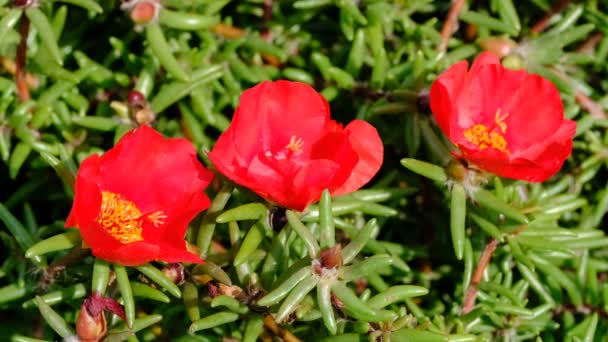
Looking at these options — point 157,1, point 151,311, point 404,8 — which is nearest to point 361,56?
point 404,8

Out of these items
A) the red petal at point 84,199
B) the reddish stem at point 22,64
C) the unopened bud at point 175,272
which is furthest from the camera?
the reddish stem at point 22,64

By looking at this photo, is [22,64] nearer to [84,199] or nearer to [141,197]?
[141,197]

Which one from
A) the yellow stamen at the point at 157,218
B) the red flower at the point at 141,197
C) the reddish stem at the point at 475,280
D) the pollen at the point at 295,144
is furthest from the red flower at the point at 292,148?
the reddish stem at the point at 475,280

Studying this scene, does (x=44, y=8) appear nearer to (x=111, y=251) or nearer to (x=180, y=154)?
(x=180, y=154)

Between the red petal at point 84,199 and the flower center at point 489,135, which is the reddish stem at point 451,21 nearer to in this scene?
the flower center at point 489,135

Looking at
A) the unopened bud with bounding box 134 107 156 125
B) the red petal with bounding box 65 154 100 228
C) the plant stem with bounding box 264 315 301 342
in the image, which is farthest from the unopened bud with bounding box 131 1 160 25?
the plant stem with bounding box 264 315 301 342

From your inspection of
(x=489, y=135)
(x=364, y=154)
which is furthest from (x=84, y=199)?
(x=489, y=135)

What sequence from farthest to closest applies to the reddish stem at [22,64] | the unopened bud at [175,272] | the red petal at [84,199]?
1. the reddish stem at [22,64]
2. the unopened bud at [175,272]
3. the red petal at [84,199]
